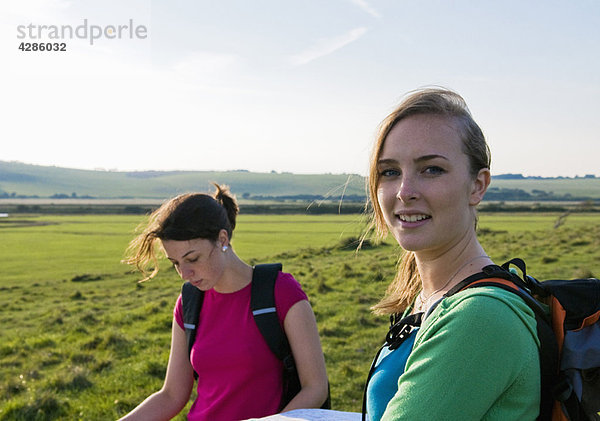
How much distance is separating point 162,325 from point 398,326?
1165 centimetres

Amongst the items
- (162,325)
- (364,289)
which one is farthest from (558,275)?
(162,325)

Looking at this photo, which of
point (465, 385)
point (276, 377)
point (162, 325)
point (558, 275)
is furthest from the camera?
point (558, 275)

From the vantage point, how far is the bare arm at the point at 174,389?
3359 millimetres

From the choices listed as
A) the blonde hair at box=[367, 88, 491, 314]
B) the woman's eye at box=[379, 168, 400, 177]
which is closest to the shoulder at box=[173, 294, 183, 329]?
the blonde hair at box=[367, 88, 491, 314]

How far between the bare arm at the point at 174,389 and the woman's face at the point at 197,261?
36cm

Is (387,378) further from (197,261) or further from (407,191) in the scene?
(197,261)

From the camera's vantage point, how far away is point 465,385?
52.7 inches

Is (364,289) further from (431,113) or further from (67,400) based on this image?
(431,113)

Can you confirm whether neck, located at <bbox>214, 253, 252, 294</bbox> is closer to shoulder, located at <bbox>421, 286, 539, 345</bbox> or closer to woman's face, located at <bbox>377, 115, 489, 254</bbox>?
woman's face, located at <bbox>377, 115, 489, 254</bbox>

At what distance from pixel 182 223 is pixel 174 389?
3.55 feet

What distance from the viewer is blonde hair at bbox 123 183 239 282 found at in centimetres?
339

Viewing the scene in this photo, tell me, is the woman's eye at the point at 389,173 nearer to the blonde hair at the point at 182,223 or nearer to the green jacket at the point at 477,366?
the green jacket at the point at 477,366

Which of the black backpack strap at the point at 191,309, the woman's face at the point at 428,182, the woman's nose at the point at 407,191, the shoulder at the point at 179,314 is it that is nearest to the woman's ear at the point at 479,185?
the woman's face at the point at 428,182

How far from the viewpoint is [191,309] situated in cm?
344
